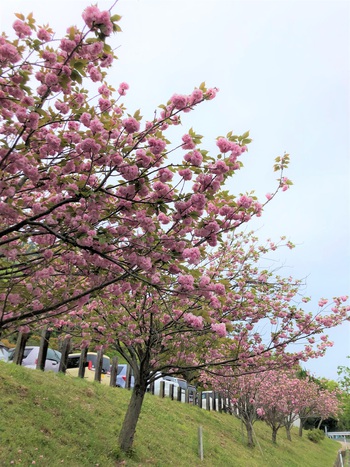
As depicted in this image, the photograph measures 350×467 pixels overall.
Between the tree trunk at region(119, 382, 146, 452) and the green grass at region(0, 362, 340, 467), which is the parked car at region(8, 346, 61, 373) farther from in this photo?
the tree trunk at region(119, 382, 146, 452)

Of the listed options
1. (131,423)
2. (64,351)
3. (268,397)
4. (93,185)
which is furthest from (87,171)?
(268,397)

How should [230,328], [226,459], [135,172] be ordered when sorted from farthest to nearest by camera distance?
1. [226,459]
2. [230,328]
3. [135,172]

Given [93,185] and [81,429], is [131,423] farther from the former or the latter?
[93,185]

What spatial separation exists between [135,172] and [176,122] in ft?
2.86

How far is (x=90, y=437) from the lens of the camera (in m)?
7.89

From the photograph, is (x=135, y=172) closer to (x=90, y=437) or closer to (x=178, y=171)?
(x=178, y=171)

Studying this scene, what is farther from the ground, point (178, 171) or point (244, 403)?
point (178, 171)

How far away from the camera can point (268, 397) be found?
20.3m

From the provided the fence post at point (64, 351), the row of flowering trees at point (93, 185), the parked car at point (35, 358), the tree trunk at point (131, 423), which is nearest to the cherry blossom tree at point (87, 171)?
the row of flowering trees at point (93, 185)

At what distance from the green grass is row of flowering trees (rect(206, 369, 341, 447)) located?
86.3 inches

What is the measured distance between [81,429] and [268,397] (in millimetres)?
15007

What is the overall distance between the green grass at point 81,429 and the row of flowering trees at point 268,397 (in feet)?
A: 7.19

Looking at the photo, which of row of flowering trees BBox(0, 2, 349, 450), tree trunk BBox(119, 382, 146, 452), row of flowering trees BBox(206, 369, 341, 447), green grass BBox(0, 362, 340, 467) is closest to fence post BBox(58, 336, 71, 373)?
green grass BBox(0, 362, 340, 467)

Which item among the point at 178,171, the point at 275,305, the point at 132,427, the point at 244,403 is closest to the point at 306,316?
the point at 275,305
